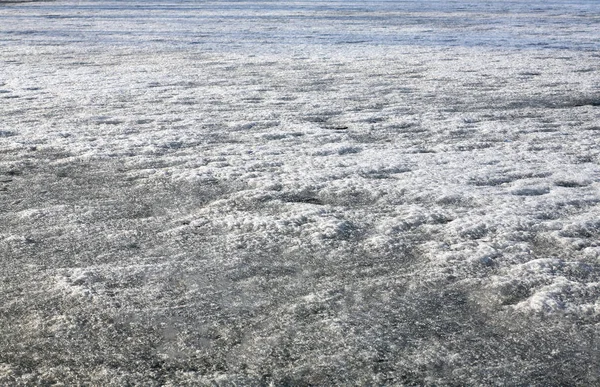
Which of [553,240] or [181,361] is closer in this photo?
[181,361]

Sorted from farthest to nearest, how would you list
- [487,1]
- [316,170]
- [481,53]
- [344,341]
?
[487,1] → [481,53] → [316,170] → [344,341]

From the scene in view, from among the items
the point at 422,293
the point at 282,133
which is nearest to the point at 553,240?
the point at 422,293

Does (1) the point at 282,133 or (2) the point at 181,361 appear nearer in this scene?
(2) the point at 181,361

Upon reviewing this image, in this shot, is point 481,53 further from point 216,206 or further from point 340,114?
point 216,206

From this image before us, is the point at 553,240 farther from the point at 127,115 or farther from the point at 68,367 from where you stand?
the point at 127,115

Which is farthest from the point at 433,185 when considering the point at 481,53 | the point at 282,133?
the point at 481,53


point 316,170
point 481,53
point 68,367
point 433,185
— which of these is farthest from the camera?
point 481,53
